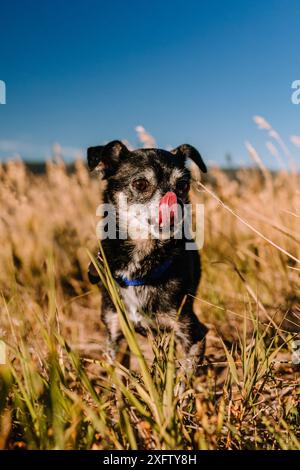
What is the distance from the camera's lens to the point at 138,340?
3617 mm

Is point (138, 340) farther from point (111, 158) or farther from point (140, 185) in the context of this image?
point (111, 158)

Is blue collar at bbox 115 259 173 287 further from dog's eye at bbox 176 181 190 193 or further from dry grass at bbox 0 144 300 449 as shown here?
dog's eye at bbox 176 181 190 193

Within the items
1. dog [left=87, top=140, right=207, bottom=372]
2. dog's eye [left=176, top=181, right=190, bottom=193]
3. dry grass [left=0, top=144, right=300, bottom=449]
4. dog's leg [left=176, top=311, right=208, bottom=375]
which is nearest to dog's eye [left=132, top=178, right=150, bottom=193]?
dog [left=87, top=140, right=207, bottom=372]

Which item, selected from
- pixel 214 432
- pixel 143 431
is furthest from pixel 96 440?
pixel 214 432

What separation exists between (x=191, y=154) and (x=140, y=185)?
600 millimetres

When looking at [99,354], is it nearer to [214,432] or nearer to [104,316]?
[104,316]

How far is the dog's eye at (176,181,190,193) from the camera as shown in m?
3.58

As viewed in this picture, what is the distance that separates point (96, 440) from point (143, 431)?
0.71 feet

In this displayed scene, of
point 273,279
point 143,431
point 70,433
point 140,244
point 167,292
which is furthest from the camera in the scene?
point 273,279

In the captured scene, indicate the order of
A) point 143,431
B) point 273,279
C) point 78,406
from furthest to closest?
point 273,279
point 143,431
point 78,406

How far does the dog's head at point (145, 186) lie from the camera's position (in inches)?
125

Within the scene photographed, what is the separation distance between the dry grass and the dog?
24 cm

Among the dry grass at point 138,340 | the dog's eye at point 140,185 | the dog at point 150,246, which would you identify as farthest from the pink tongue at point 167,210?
the dog's eye at point 140,185

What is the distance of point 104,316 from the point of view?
3145 millimetres
